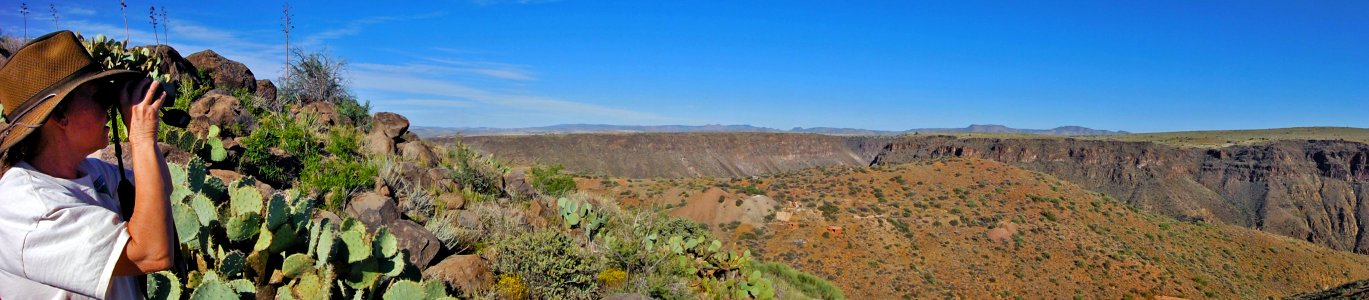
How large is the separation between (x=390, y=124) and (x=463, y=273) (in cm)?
769

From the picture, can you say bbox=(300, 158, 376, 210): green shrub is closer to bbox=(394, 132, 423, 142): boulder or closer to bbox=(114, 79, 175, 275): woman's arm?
bbox=(394, 132, 423, 142): boulder

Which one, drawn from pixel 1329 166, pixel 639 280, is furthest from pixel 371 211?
pixel 1329 166

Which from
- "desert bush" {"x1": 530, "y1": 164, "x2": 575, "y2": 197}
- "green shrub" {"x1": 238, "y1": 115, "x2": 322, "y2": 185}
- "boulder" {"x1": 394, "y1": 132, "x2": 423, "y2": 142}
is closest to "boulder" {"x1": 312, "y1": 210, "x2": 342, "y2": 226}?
"green shrub" {"x1": 238, "y1": 115, "x2": 322, "y2": 185}

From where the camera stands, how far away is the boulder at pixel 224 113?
7812 mm

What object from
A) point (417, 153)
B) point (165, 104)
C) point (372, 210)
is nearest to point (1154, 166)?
point (417, 153)

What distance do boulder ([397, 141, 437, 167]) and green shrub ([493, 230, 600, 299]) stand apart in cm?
439

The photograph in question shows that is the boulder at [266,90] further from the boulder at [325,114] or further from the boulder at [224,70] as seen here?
the boulder at [325,114]

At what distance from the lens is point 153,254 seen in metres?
1.84

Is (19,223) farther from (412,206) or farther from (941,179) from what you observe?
(941,179)

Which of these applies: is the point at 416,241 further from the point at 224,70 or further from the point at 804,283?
the point at 804,283

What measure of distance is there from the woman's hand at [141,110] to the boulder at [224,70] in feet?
35.4

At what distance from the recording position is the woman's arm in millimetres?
1800

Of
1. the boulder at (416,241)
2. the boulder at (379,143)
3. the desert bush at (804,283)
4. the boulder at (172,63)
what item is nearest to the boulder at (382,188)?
the boulder at (416,241)

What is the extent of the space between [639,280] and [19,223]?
692 cm
